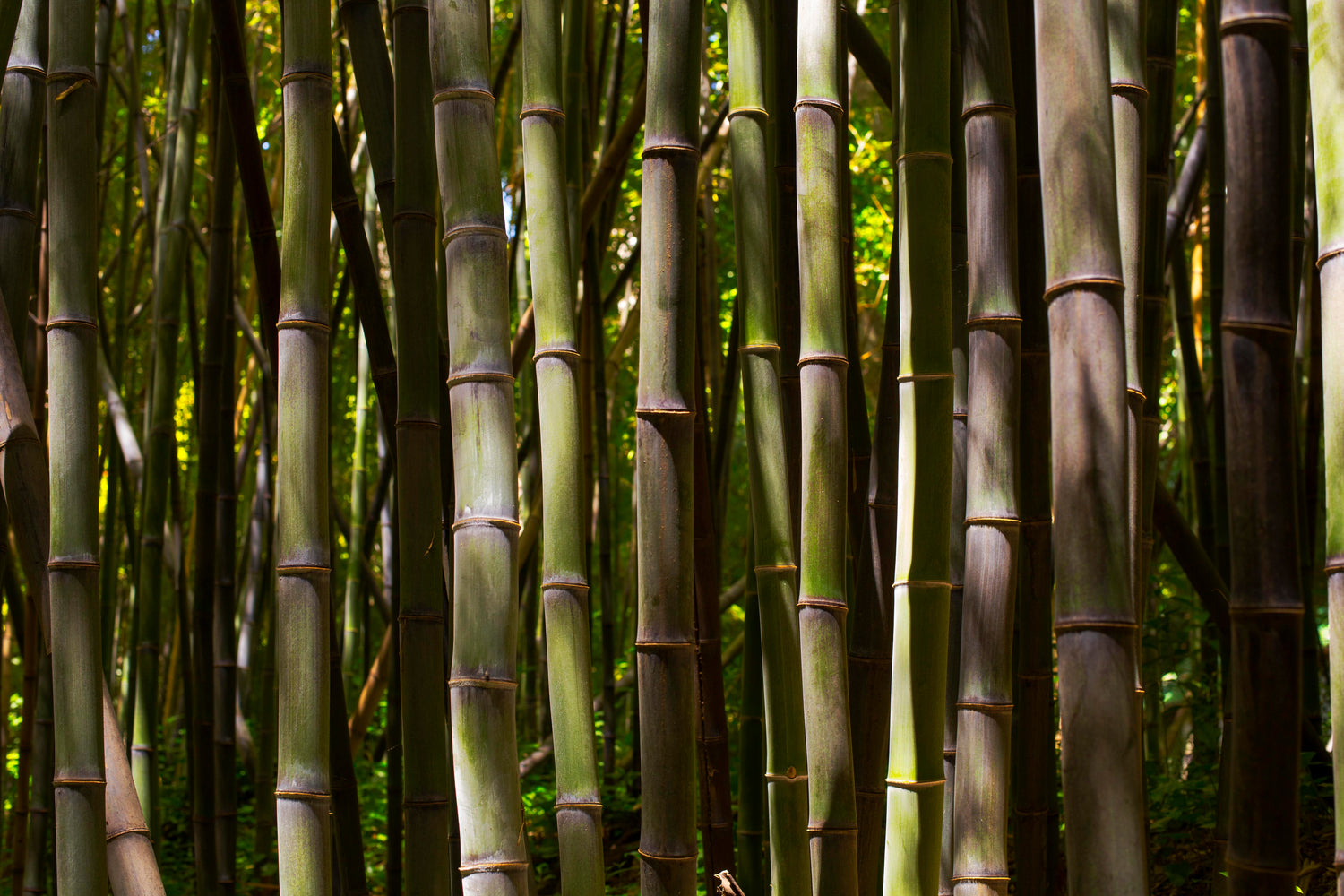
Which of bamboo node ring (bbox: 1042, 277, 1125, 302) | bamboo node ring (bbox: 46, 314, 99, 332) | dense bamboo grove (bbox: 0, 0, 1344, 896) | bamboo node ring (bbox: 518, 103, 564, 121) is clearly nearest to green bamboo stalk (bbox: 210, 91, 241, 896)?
dense bamboo grove (bbox: 0, 0, 1344, 896)

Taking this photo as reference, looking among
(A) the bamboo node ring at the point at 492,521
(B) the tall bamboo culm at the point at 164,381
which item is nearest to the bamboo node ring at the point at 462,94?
(A) the bamboo node ring at the point at 492,521

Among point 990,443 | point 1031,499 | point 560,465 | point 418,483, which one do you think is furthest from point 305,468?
point 1031,499

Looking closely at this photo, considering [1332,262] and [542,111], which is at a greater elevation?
[542,111]

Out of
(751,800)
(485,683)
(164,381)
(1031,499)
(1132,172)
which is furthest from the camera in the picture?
(164,381)

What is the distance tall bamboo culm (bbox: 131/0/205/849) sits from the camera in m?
1.88

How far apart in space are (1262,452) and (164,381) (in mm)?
1812

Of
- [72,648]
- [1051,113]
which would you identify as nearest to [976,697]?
[1051,113]

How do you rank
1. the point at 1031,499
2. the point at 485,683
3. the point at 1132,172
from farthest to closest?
1. the point at 1031,499
2. the point at 1132,172
3. the point at 485,683

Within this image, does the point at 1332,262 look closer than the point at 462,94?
Yes

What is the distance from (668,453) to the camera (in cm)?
100

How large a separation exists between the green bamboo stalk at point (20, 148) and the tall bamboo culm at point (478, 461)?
0.46 meters

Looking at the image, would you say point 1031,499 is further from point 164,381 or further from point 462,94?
point 164,381

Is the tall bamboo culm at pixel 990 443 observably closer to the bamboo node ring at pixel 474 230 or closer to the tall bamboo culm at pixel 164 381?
the bamboo node ring at pixel 474 230

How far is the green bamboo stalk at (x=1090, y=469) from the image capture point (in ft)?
2.29
